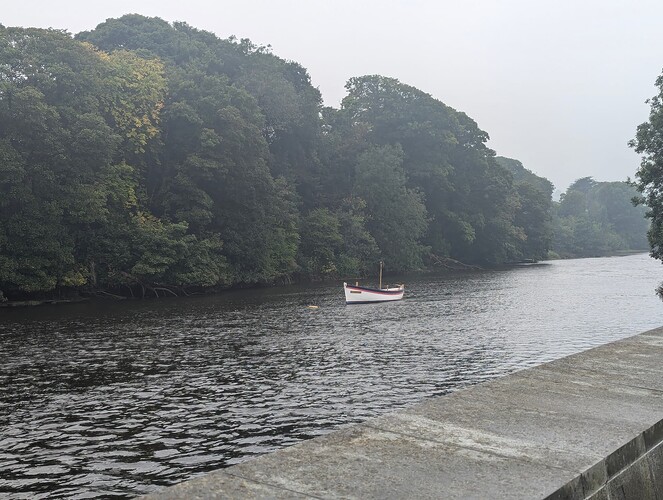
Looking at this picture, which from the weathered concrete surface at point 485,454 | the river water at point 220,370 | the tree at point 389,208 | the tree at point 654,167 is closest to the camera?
the weathered concrete surface at point 485,454

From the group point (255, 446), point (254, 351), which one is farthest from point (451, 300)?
point (255, 446)

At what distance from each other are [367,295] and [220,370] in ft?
79.7

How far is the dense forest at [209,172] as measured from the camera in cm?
4131

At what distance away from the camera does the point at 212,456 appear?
10758mm

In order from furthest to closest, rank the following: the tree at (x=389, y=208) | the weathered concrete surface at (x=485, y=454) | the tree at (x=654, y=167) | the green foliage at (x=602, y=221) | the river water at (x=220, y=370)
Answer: the green foliage at (x=602, y=221)
the tree at (x=389, y=208)
the tree at (x=654, y=167)
the river water at (x=220, y=370)
the weathered concrete surface at (x=485, y=454)

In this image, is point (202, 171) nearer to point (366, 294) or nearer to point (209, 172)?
point (209, 172)

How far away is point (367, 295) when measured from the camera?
42.2 m

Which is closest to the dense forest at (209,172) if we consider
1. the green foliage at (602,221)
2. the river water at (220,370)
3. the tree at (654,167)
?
the river water at (220,370)

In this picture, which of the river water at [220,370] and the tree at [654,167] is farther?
the tree at [654,167]

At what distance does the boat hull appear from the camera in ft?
136

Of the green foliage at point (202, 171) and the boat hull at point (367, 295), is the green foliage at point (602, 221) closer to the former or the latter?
the green foliage at point (202, 171)

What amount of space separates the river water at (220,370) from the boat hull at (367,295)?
1965mm

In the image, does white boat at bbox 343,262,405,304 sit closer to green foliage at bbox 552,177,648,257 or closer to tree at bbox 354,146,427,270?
tree at bbox 354,146,427,270

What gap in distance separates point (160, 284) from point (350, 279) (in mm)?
24353
